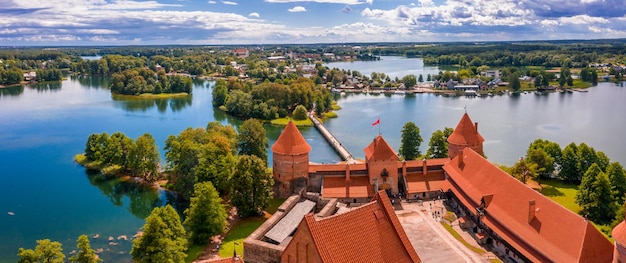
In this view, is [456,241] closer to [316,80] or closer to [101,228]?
[101,228]

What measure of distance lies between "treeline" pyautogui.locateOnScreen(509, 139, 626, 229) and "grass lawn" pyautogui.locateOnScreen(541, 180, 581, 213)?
1.01m

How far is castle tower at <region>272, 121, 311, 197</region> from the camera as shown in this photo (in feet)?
147

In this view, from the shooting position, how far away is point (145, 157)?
2234 inches

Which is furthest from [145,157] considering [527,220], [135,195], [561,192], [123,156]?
[561,192]

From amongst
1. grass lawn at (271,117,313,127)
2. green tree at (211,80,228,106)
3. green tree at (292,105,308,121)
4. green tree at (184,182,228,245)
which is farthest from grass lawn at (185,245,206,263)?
green tree at (211,80,228,106)

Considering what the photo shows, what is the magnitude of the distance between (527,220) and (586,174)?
18016 millimetres

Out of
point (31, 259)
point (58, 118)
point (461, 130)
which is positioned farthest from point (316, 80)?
point (31, 259)

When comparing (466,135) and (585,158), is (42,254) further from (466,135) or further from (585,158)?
(585,158)

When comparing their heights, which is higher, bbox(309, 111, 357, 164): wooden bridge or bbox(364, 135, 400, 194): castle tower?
bbox(364, 135, 400, 194): castle tower

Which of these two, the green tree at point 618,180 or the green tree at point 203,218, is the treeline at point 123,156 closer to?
the green tree at point 203,218

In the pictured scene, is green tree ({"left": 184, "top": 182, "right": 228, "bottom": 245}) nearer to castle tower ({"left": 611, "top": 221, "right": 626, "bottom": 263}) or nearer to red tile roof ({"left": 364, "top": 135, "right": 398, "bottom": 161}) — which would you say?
red tile roof ({"left": 364, "top": 135, "right": 398, "bottom": 161})

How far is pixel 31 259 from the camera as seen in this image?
29016mm

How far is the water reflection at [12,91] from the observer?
145500mm

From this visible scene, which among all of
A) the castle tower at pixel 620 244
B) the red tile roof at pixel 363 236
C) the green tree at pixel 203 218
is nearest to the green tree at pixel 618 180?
the castle tower at pixel 620 244
